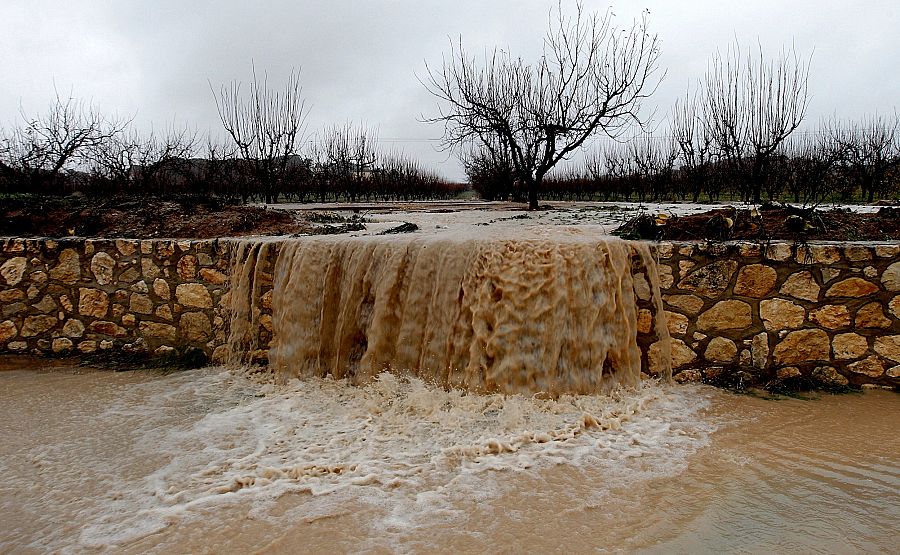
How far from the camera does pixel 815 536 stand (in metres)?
2.10

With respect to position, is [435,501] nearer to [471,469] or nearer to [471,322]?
[471,469]

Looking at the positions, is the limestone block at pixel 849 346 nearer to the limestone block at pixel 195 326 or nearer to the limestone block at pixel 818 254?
the limestone block at pixel 818 254

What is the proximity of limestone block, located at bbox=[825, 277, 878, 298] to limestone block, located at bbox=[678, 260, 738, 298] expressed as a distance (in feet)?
2.14

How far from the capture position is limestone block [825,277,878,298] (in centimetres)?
369

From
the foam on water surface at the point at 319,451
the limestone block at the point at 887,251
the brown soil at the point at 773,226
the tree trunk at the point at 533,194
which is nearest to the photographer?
the foam on water surface at the point at 319,451

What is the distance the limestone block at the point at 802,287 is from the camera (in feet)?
12.4

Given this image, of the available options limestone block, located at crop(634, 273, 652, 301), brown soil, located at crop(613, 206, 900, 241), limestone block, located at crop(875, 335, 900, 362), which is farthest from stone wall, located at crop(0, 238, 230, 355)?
limestone block, located at crop(875, 335, 900, 362)

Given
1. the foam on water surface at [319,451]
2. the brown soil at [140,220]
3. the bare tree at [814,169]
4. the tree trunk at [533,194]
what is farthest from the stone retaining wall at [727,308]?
the bare tree at [814,169]

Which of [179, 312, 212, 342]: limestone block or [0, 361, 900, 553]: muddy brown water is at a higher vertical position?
[179, 312, 212, 342]: limestone block

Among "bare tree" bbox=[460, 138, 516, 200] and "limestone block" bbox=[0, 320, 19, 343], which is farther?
"bare tree" bbox=[460, 138, 516, 200]

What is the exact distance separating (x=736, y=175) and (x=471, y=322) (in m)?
15.7

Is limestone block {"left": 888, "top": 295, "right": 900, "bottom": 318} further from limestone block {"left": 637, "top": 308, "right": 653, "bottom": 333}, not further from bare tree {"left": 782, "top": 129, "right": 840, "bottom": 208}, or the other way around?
bare tree {"left": 782, "top": 129, "right": 840, "bottom": 208}

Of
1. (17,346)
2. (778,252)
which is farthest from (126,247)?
A: (778,252)

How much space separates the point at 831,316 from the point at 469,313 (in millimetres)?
2544
